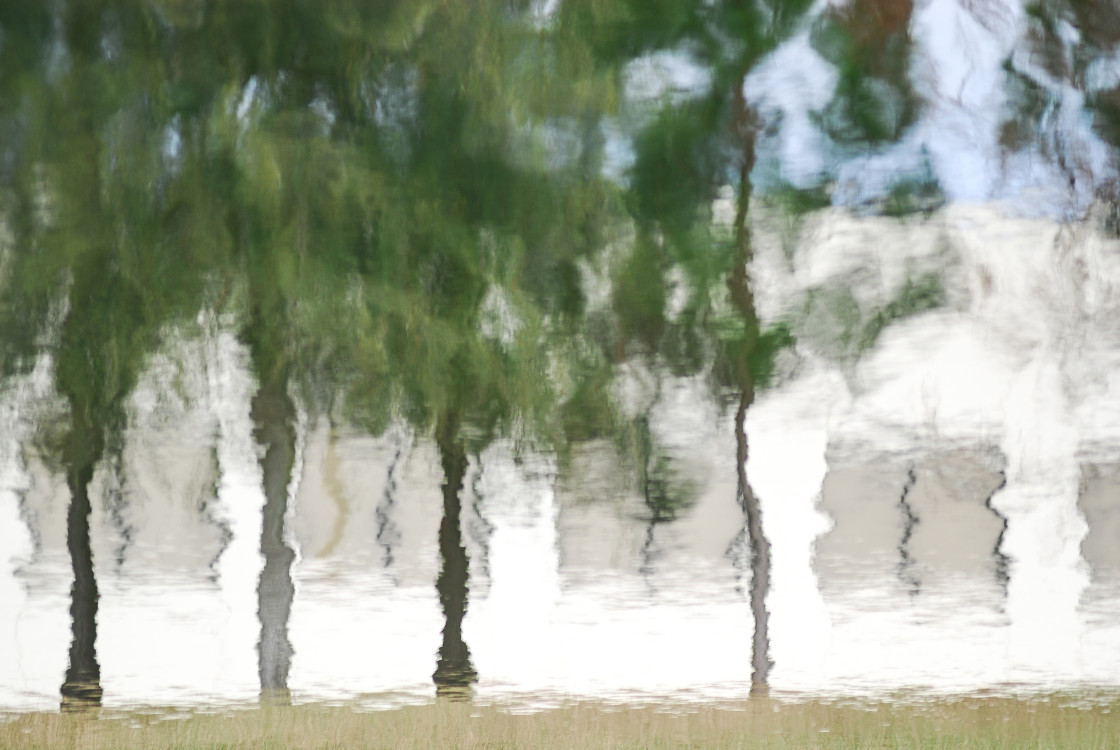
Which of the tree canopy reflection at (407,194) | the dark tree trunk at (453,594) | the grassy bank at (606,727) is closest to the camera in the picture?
the grassy bank at (606,727)

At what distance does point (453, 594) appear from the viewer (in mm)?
3768

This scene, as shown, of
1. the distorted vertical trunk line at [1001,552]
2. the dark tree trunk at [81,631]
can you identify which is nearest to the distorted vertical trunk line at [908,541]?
the distorted vertical trunk line at [1001,552]

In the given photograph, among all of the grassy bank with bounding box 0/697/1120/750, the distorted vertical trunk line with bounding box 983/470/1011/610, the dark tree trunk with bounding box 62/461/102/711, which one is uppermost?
the distorted vertical trunk line with bounding box 983/470/1011/610

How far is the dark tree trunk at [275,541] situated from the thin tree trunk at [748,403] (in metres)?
1.81

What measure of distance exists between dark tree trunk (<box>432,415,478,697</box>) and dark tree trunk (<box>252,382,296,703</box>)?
23.8 inches

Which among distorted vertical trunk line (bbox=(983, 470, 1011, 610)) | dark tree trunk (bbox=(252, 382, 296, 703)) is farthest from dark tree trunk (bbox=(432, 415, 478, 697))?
distorted vertical trunk line (bbox=(983, 470, 1011, 610))

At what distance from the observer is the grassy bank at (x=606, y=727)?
3633mm

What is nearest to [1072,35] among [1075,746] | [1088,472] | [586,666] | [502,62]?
[1088,472]

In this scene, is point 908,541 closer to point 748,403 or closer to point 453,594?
point 748,403

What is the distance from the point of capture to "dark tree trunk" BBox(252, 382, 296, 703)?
3748mm

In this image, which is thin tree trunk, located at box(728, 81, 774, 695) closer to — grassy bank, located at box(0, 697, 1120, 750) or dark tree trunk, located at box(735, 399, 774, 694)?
dark tree trunk, located at box(735, 399, 774, 694)

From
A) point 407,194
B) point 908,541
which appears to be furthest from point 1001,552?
point 407,194

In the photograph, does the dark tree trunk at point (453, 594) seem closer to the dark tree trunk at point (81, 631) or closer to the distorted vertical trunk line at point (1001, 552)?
the dark tree trunk at point (81, 631)

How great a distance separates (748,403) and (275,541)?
6.48 feet
